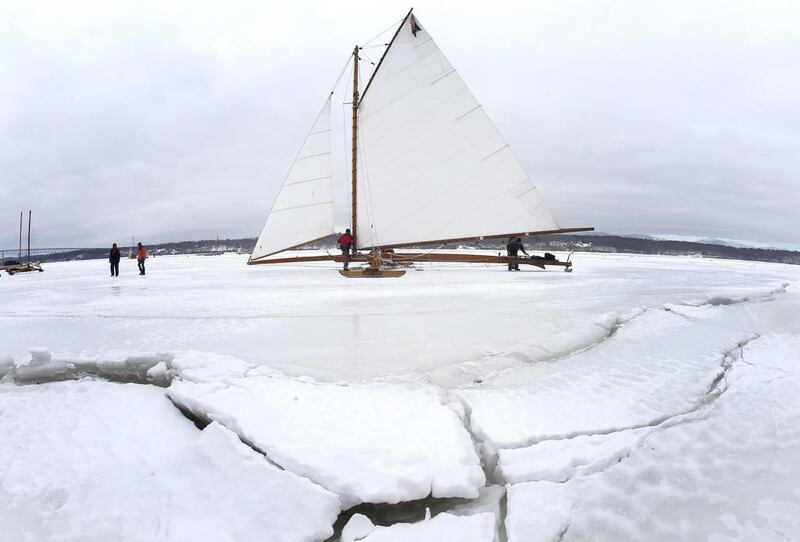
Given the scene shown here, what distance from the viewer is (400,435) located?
7.39ft

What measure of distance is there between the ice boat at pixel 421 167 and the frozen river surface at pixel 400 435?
27.5 ft

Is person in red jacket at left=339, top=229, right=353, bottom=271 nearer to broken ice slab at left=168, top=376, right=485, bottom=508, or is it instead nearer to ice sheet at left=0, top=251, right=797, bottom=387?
ice sheet at left=0, top=251, right=797, bottom=387

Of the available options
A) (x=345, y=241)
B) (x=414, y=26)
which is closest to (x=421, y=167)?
(x=345, y=241)

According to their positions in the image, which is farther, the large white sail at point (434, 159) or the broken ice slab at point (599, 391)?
the large white sail at point (434, 159)

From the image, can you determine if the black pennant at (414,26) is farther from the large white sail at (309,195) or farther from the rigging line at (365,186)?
the large white sail at (309,195)

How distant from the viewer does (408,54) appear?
1309 cm

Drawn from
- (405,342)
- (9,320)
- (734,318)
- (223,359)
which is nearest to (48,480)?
(223,359)

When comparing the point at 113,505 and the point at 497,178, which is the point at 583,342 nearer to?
the point at 113,505

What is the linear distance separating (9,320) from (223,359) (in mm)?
4498

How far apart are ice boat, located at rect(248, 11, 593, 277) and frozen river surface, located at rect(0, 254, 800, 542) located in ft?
27.5

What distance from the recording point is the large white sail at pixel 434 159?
12.6 m

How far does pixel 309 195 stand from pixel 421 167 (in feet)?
13.6

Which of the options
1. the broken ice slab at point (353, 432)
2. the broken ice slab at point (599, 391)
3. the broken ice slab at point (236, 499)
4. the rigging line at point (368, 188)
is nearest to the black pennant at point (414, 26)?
the rigging line at point (368, 188)

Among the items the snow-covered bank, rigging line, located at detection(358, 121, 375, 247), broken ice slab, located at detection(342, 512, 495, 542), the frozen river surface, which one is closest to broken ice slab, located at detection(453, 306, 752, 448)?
the frozen river surface
